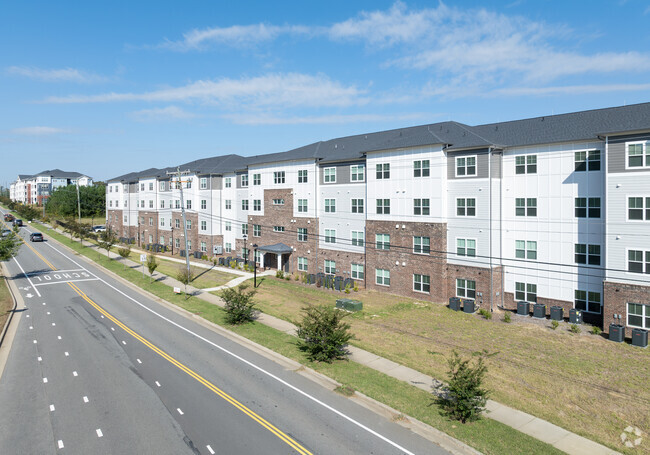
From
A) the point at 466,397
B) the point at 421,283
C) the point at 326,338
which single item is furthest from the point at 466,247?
the point at 466,397

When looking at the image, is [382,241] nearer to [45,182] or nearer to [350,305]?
[350,305]

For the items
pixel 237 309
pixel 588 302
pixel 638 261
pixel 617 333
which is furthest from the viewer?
pixel 588 302

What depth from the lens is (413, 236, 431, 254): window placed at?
3231 centimetres

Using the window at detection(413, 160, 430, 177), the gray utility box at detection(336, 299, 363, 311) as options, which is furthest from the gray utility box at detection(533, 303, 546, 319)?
the window at detection(413, 160, 430, 177)

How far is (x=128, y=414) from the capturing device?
45.4 feet

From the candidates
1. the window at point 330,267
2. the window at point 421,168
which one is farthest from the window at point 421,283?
the window at point 330,267

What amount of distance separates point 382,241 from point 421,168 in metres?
7.23

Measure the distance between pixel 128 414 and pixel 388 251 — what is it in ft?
81.2

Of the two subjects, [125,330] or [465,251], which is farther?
[465,251]

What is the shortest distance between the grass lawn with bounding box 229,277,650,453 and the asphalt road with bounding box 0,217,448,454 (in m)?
5.92

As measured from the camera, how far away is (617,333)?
22.8 metres

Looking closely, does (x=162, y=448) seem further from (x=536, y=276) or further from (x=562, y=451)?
(x=536, y=276)

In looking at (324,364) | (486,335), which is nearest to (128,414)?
(324,364)

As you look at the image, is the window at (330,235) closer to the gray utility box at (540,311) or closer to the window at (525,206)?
the window at (525,206)
